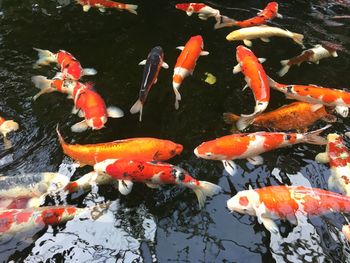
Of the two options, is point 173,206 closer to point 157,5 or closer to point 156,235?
point 156,235

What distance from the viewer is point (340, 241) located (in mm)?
3568

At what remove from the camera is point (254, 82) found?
462 centimetres

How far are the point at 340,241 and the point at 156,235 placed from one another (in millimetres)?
1581

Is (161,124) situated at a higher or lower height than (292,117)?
lower

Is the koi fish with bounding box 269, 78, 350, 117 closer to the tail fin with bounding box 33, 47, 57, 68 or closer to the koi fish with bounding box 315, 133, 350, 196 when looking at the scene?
the koi fish with bounding box 315, 133, 350, 196

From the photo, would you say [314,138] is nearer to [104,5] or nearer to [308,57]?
[308,57]

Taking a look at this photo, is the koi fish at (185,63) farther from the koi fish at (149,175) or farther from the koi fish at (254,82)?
the koi fish at (149,175)

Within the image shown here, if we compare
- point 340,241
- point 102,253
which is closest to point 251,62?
point 340,241

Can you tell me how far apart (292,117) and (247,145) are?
755 millimetres

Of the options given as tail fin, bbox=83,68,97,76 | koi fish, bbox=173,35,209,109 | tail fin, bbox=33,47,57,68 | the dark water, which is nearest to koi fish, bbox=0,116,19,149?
the dark water

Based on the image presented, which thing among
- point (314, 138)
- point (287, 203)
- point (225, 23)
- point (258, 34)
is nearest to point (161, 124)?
point (314, 138)

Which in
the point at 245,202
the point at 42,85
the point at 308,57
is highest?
the point at 308,57

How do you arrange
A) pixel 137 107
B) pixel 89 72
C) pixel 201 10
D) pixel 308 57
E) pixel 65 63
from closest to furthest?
pixel 137 107
pixel 65 63
pixel 89 72
pixel 308 57
pixel 201 10

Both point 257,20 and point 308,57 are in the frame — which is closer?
point 308,57
